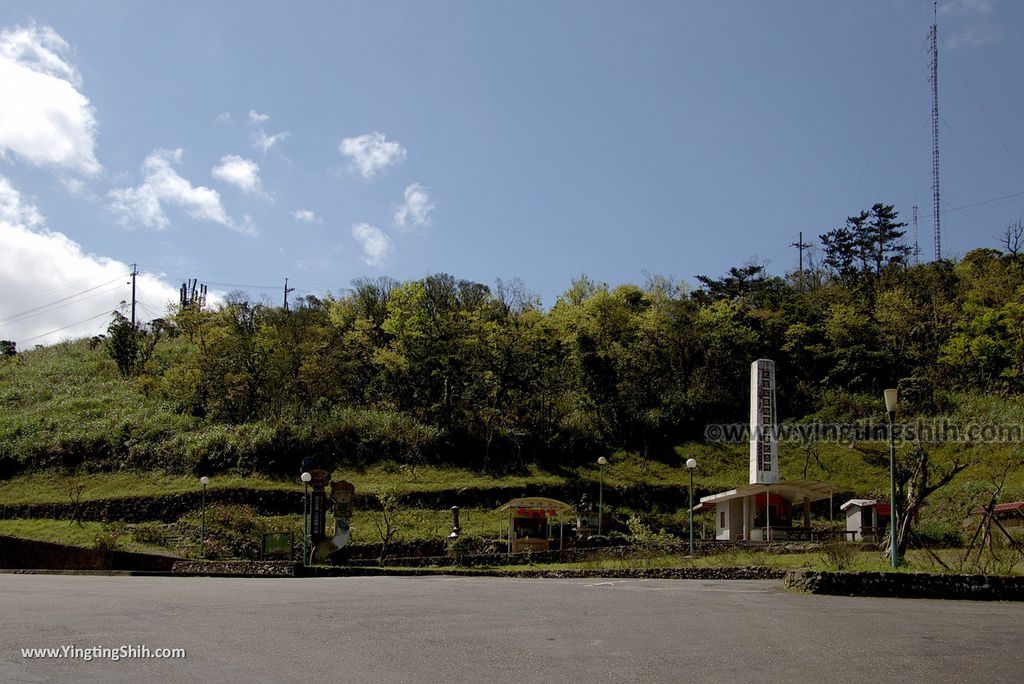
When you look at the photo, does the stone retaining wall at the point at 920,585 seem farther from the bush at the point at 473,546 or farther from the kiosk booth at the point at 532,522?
the bush at the point at 473,546

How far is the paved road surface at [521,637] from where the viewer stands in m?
7.79

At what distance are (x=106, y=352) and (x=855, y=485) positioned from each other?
56.6m

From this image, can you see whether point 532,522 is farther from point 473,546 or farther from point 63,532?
point 63,532

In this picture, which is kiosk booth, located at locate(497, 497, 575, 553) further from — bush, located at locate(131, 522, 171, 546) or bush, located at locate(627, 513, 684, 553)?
bush, located at locate(131, 522, 171, 546)

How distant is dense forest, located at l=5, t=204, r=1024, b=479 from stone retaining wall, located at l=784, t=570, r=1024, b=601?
110 ft

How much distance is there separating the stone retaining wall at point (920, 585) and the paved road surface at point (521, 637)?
0.47 meters

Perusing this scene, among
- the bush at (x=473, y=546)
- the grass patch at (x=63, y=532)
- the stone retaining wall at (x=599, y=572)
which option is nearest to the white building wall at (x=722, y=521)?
the bush at (x=473, y=546)

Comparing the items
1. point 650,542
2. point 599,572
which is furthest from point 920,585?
point 650,542

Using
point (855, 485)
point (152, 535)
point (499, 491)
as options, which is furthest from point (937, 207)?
Answer: point (152, 535)

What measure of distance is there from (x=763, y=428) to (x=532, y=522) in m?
13.3

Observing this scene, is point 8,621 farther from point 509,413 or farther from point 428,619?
point 509,413

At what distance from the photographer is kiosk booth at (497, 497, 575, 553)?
1273 inches

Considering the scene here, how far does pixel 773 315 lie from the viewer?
6041 cm

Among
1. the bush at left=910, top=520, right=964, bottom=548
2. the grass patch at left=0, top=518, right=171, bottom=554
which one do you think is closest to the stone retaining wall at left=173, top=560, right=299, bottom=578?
the grass patch at left=0, top=518, right=171, bottom=554
